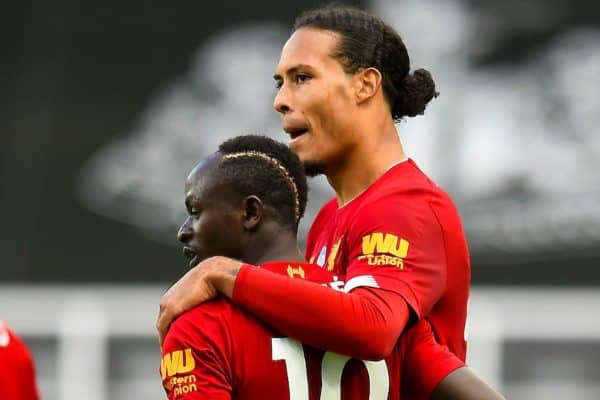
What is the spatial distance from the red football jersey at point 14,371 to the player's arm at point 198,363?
48.4 inches

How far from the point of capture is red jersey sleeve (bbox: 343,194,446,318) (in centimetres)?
345

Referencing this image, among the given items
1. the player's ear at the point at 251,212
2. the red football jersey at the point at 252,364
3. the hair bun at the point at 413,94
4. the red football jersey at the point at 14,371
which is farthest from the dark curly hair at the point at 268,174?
the red football jersey at the point at 14,371

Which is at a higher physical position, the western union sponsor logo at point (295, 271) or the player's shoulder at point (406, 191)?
the player's shoulder at point (406, 191)

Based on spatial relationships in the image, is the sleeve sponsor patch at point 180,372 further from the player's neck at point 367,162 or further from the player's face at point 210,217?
the player's neck at point 367,162

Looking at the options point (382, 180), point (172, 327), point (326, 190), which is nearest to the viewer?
point (172, 327)

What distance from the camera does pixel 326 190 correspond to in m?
8.67

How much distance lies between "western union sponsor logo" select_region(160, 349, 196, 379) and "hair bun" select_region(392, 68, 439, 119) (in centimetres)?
108

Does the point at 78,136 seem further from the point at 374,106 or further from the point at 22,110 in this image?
the point at 374,106

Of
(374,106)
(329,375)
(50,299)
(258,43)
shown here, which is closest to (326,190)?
(258,43)

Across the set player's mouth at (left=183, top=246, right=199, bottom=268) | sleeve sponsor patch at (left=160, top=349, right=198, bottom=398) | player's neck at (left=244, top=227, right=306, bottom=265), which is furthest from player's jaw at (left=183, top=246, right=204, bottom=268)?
sleeve sponsor patch at (left=160, top=349, right=198, bottom=398)

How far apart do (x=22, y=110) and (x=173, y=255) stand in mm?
1222

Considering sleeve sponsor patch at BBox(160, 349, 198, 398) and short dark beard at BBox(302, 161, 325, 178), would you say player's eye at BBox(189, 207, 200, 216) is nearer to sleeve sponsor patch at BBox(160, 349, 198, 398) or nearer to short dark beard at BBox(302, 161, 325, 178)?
sleeve sponsor patch at BBox(160, 349, 198, 398)

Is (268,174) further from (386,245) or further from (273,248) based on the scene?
(386,245)

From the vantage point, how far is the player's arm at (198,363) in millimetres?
3211
